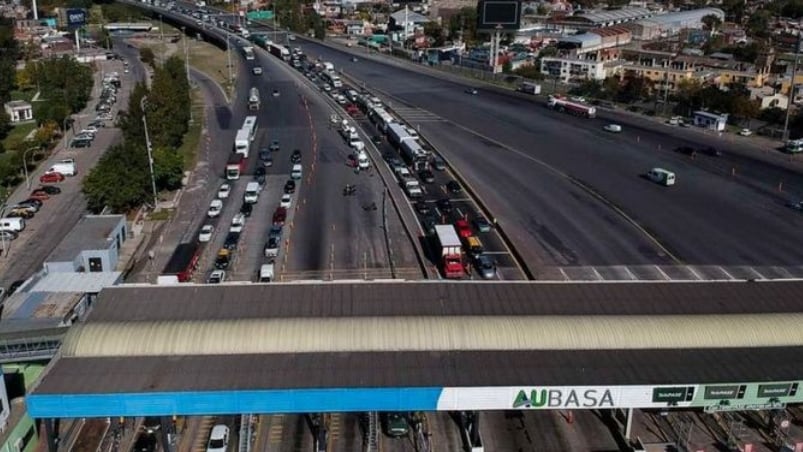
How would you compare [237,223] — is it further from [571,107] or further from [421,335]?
[571,107]

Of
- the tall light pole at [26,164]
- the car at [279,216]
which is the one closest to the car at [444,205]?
the car at [279,216]

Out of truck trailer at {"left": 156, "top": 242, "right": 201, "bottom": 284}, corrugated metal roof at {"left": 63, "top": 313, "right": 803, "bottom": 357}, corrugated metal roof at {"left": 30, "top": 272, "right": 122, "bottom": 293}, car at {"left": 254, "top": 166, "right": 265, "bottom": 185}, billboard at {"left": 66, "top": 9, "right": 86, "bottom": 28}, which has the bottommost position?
truck trailer at {"left": 156, "top": 242, "right": 201, "bottom": 284}

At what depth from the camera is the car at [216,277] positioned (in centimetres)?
4459

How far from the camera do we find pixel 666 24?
17075cm

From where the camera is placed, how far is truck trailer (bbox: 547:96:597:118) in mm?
93812

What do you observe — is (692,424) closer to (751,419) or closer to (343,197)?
(751,419)

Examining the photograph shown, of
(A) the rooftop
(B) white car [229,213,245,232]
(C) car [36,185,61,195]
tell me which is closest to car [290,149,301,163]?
(B) white car [229,213,245,232]

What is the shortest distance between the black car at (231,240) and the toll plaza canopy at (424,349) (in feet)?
53.3

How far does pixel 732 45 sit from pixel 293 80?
8851 cm

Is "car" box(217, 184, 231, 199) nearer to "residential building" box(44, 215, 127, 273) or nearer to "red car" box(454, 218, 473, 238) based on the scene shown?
"residential building" box(44, 215, 127, 273)

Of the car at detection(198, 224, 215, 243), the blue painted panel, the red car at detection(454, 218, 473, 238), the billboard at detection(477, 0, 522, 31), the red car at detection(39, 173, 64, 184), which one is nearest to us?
the blue painted panel

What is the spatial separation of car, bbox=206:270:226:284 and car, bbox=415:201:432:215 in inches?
702

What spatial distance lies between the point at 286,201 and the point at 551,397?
118 ft

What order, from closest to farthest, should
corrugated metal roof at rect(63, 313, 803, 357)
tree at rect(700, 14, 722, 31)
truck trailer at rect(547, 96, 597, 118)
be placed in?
corrugated metal roof at rect(63, 313, 803, 357) → truck trailer at rect(547, 96, 597, 118) → tree at rect(700, 14, 722, 31)
